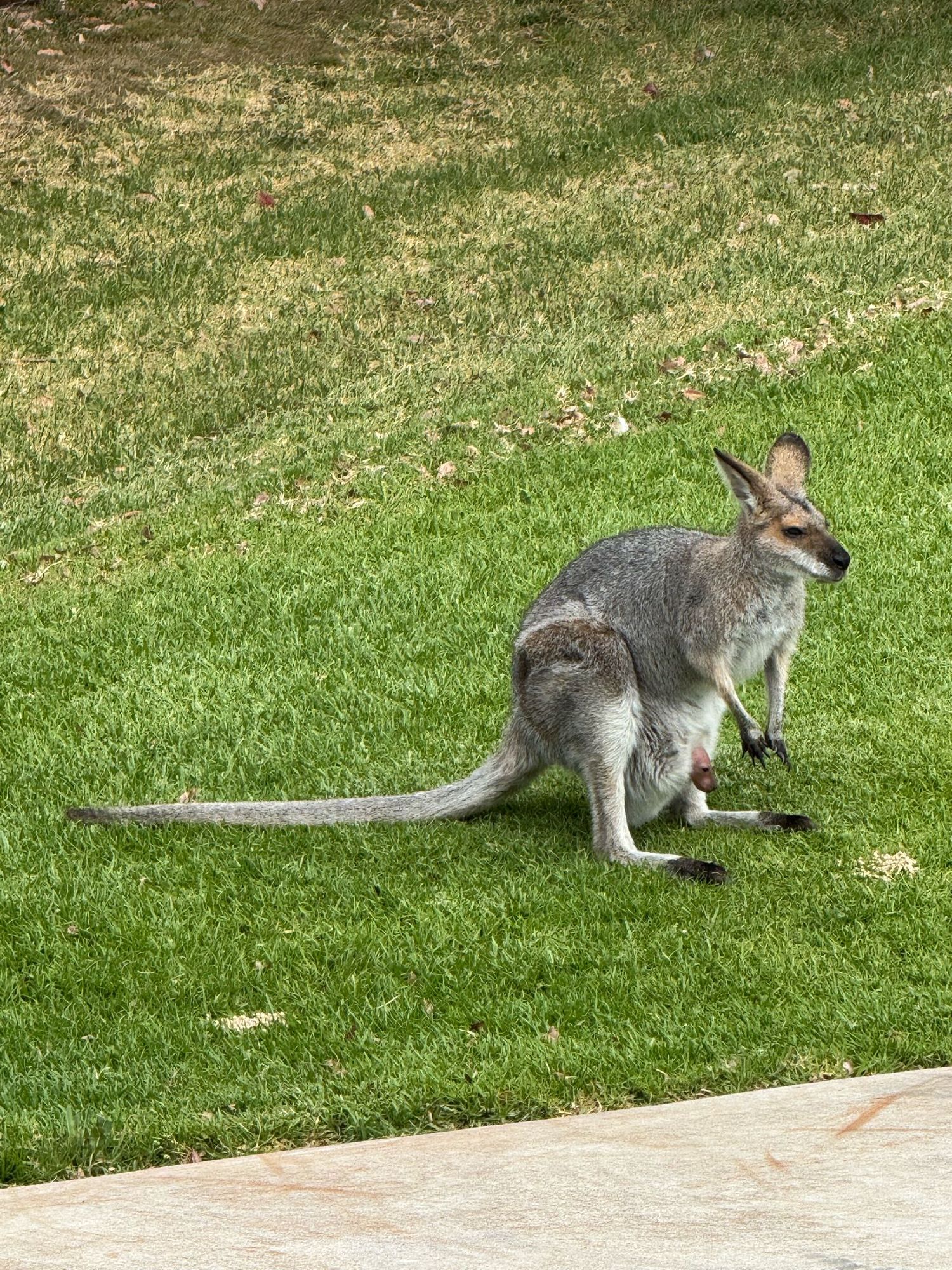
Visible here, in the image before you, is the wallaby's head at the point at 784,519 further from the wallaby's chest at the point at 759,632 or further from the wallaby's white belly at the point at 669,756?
the wallaby's white belly at the point at 669,756

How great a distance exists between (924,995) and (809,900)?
0.63 metres

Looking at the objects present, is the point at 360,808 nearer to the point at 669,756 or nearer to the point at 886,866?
the point at 669,756

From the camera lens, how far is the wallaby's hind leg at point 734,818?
4.99m

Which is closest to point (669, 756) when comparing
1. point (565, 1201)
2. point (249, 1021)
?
point (249, 1021)

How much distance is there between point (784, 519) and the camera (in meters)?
4.79

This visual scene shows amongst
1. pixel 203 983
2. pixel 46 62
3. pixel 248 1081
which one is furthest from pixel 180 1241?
pixel 46 62

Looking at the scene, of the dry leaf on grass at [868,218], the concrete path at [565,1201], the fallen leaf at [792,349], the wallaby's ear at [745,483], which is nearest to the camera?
the concrete path at [565,1201]

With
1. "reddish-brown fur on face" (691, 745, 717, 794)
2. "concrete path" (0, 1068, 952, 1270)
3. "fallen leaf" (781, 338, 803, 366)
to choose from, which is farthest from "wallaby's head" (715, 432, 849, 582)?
"fallen leaf" (781, 338, 803, 366)

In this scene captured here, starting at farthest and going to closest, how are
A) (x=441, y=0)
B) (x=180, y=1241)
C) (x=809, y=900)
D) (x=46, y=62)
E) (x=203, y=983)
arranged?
1. (x=441, y=0)
2. (x=46, y=62)
3. (x=809, y=900)
4. (x=203, y=983)
5. (x=180, y=1241)

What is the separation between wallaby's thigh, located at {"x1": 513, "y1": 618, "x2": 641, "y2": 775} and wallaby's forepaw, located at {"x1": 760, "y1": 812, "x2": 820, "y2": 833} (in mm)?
587

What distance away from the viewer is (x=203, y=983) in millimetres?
4234

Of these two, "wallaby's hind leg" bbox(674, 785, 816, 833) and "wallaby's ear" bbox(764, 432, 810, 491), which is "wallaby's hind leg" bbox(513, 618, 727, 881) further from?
"wallaby's ear" bbox(764, 432, 810, 491)

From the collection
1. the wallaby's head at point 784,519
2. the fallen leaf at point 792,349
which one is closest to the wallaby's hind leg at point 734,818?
the wallaby's head at point 784,519

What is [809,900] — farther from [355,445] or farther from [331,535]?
[355,445]
